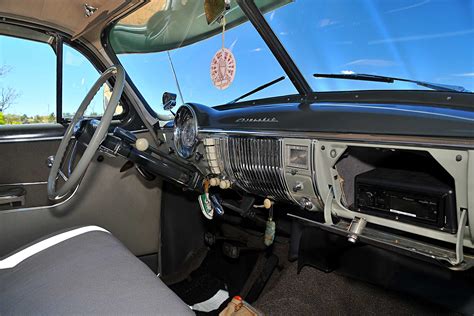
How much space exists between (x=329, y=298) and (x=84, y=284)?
1.30 meters

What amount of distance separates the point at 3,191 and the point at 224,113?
4.88 feet

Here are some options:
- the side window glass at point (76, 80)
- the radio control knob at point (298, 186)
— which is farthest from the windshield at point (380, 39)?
the side window glass at point (76, 80)

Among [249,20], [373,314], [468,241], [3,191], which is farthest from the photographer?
[3,191]

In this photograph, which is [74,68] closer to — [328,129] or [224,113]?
[224,113]

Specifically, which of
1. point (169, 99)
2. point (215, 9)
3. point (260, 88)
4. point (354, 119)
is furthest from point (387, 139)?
point (169, 99)

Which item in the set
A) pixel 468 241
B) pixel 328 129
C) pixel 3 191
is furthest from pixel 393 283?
pixel 3 191

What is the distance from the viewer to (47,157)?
7.95 ft

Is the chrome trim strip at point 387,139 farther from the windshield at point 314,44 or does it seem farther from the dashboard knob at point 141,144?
the dashboard knob at point 141,144

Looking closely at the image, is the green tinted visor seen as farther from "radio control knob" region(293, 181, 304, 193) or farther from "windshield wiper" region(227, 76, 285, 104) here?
"radio control knob" region(293, 181, 304, 193)

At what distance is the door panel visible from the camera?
2316 mm

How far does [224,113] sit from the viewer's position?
1819 mm

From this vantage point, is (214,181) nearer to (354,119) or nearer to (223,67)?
(223,67)

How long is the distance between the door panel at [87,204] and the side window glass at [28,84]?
25cm

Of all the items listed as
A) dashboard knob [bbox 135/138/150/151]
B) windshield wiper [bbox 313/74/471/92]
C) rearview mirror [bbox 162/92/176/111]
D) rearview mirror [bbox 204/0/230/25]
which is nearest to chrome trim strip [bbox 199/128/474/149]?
windshield wiper [bbox 313/74/471/92]
